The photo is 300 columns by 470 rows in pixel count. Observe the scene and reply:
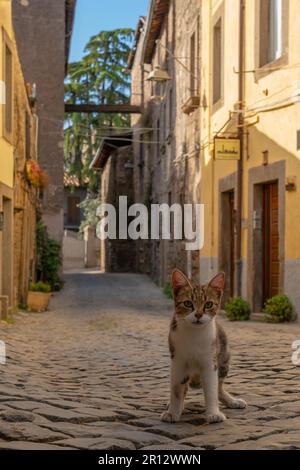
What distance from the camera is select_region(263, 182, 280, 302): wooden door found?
1199 centimetres

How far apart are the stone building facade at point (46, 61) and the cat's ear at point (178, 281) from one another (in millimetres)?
19256

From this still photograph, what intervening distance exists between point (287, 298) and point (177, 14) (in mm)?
11005

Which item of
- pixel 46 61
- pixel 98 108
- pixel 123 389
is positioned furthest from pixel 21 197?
pixel 98 108

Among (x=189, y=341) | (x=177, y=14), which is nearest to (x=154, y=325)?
(x=189, y=341)

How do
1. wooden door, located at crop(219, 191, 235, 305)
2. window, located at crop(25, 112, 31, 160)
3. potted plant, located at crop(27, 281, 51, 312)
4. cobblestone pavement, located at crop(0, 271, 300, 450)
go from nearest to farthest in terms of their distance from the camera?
cobblestone pavement, located at crop(0, 271, 300, 450) → wooden door, located at crop(219, 191, 235, 305) → potted plant, located at crop(27, 281, 51, 312) → window, located at crop(25, 112, 31, 160)

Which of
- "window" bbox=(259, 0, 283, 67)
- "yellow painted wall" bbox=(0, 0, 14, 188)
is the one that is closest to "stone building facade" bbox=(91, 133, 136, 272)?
"yellow painted wall" bbox=(0, 0, 14, 188)

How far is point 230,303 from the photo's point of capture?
40.0 feet

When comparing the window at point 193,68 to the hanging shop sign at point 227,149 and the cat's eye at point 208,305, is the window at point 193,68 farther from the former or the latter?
the cat's eye at point 208,305

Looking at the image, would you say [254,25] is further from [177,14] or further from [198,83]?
[177,14]

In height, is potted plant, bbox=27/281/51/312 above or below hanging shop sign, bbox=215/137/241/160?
below

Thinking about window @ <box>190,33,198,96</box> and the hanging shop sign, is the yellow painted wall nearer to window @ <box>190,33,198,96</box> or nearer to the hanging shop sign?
the hanging shop sign

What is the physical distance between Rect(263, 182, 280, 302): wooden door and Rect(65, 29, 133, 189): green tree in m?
14.6

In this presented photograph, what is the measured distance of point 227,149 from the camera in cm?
1259

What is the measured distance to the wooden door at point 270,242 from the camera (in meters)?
12.0
